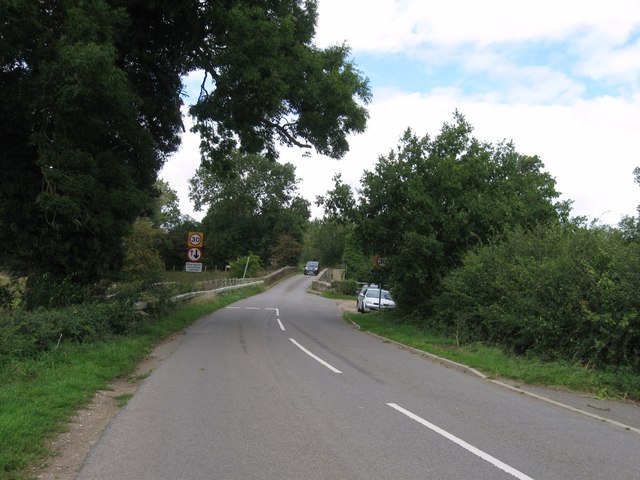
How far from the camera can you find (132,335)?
46.5 feet

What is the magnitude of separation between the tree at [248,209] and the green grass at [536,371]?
75596mm

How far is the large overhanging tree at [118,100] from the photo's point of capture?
Answer: 12.2 metres

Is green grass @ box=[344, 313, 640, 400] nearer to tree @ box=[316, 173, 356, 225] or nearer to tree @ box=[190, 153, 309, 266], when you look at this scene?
tree @ box=[316, 173, 356, 225]

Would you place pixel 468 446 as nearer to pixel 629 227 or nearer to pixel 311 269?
pixel 629 227

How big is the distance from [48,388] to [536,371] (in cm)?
868

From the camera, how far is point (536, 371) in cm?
1086

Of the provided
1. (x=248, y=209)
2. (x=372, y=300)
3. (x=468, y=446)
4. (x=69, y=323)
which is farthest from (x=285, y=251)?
(x=468, y=446)

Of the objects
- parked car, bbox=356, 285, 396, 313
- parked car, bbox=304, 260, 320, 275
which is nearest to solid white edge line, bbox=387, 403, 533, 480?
parked car, bbox=356, 285, 396, 313

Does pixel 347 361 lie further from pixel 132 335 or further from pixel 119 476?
pixel 119 476

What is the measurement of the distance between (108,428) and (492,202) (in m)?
15.8

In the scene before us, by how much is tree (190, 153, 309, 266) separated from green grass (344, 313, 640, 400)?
75596 millimetres

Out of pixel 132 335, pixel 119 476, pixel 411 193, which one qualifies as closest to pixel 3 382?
pixel 119 476

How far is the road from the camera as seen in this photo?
5227mm

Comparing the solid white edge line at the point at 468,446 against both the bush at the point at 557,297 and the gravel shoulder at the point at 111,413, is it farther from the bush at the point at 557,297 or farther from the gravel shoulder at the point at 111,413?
the bush at the point at 557,297
